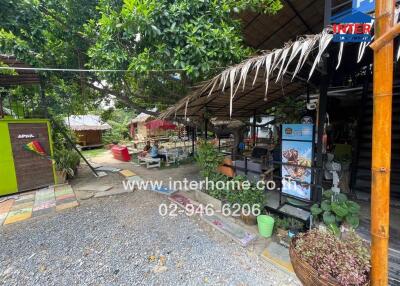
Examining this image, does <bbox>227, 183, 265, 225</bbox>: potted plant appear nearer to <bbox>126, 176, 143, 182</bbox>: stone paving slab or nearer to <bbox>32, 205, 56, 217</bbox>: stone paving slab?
<bbox>126, 176, 143, 182</bbox>: stone paving slab

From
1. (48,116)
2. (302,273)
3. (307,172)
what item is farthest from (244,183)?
(48,116)

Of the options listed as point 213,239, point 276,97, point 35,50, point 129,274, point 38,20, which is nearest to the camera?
point 129,274

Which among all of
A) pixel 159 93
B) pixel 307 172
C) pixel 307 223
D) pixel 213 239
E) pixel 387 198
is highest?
pixel 159 93

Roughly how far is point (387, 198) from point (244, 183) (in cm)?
355

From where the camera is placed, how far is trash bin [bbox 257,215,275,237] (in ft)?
11.7

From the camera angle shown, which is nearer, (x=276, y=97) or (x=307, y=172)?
(x=307, y=172)

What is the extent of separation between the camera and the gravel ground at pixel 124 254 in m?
2.80

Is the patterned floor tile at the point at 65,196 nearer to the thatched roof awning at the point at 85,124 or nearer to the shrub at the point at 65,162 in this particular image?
the shrub at the point at 65,162

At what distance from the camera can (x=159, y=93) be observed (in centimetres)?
728

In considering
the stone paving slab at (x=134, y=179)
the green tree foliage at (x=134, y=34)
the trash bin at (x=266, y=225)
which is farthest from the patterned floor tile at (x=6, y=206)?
the trash bin at (x=266, y=225)

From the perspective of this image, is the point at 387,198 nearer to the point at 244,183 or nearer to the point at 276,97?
the point at 244,183

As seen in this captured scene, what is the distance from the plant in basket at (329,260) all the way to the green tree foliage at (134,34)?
11.1 feet

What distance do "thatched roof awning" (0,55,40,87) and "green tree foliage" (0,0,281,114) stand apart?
208 mm

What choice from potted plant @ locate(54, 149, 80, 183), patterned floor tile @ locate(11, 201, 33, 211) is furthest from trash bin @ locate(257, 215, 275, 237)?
potted plant @ locate(54, 149, 80, 183)
